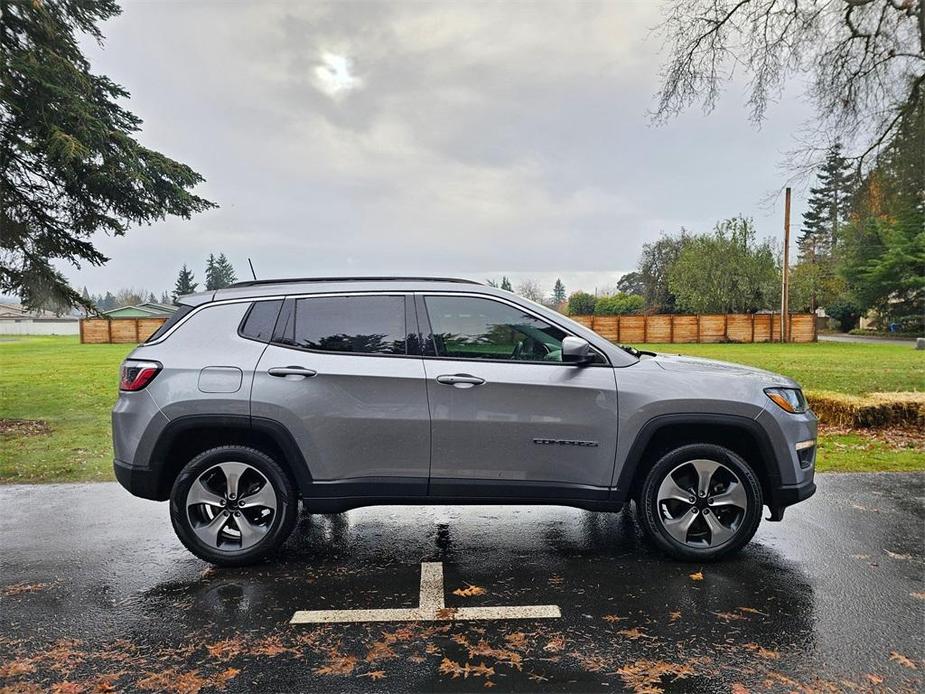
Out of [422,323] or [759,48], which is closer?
[422,323]

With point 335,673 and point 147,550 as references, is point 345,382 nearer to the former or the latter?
point 335,673

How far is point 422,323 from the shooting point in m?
3.86

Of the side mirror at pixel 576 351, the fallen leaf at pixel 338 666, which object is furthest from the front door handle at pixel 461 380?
the fallen leaf at pixel 338 666

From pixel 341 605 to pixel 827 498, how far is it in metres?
4.44

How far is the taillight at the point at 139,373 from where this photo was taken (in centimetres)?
371

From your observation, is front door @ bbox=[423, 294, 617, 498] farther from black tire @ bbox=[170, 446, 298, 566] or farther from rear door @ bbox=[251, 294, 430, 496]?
black tire @ bbox=[170, 446, 298, 566]

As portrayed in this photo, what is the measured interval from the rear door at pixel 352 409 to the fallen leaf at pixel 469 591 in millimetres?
658

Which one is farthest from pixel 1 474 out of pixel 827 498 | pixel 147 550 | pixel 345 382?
pixel 827 498

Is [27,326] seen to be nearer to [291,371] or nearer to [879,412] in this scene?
[291,371]

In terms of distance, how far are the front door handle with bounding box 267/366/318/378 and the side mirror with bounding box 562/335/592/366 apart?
1.61 meters

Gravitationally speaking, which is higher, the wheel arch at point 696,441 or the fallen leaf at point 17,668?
the wheel arch at point 696,441

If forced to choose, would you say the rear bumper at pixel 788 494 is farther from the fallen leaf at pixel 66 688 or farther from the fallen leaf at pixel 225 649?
the fallen leaf at pixel 66 688

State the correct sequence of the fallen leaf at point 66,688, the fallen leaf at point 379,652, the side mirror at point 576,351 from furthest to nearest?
1. the side mirror at point 576,351
2. the fallen leaf at point 379,652
3. the fallen leaf at point 66,688

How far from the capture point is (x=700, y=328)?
37.4 meters
